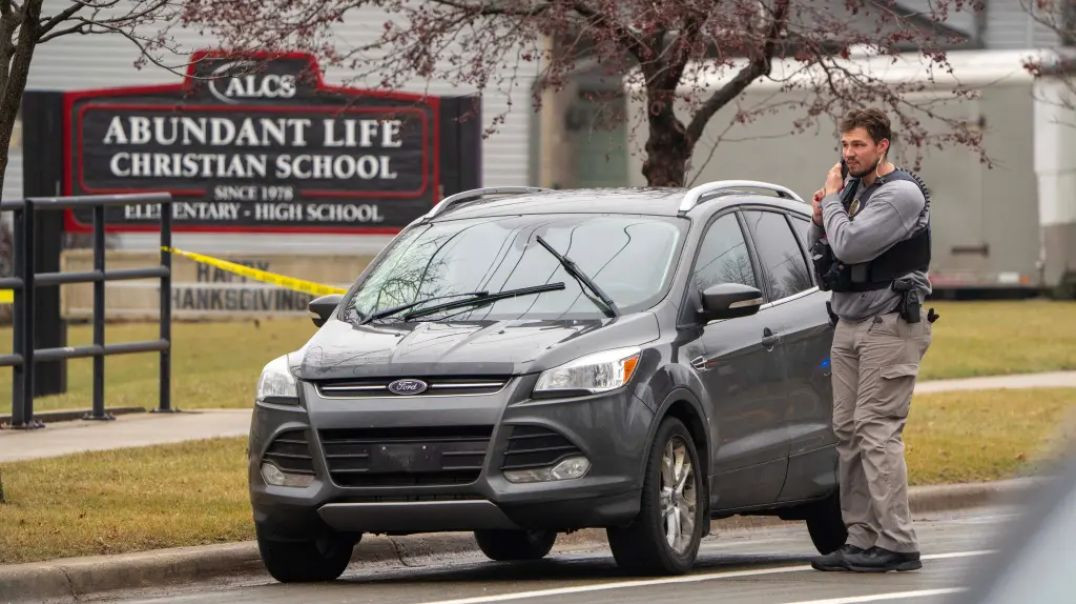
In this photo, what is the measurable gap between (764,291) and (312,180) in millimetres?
9658

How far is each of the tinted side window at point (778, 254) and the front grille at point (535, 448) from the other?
1848mm

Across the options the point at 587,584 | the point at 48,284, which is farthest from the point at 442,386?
the point at 48,284

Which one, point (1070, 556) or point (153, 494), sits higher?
point (1070, 556)

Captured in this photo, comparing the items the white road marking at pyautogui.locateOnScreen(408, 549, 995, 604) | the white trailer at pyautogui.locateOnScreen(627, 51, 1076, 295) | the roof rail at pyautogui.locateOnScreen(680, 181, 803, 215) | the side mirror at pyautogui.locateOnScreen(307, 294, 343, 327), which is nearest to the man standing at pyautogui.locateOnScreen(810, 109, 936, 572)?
the white road marking at pyautogui.locateOnScreen(408, 549, 995, 604)

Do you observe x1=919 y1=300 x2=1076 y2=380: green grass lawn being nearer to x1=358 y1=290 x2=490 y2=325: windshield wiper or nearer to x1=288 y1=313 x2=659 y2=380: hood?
x1=358 y1=290 x2=490 y2=325: windshield wiper

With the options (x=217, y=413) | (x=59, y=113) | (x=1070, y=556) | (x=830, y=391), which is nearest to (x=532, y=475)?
(x=830, y=391)

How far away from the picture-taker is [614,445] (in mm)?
7777

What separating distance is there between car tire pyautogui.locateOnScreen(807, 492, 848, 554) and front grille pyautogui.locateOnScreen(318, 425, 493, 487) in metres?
2.34

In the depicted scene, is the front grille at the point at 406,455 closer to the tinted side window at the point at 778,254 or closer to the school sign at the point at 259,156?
the tinted side window at the point at 778,254

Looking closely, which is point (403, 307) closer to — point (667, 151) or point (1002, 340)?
point (667, 151)

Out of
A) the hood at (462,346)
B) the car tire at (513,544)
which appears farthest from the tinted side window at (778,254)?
the car tire at (513,544)

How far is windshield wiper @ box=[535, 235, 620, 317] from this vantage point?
8.33 meters

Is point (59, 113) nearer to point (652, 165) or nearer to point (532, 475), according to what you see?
point (652, 165)

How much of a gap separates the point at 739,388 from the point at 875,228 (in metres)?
0.99
